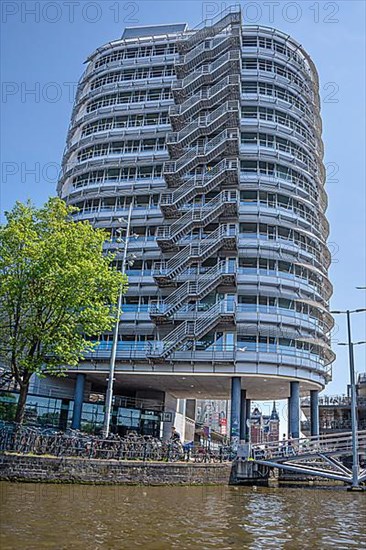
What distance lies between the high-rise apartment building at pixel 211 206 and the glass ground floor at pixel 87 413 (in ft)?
7.88

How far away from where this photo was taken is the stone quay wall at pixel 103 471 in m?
21.1

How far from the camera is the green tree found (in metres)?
27.0

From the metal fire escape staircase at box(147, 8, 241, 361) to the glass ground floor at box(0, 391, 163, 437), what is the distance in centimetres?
916

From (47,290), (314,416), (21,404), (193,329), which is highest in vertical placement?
(193,329)

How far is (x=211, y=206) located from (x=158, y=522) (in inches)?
1418

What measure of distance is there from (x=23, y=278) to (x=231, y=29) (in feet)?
127

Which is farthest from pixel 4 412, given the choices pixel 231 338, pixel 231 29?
pixel 231 29

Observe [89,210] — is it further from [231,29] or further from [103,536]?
[103,536]

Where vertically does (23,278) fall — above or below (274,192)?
below

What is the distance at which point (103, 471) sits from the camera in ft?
78.0

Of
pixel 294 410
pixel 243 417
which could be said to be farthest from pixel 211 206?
pixel 243 417

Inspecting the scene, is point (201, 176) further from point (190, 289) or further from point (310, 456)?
point (310, 456)

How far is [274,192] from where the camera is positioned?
157 ft

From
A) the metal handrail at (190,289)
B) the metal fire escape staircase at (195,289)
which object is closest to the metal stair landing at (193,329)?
the metal fire escape staircase at (195,289)
